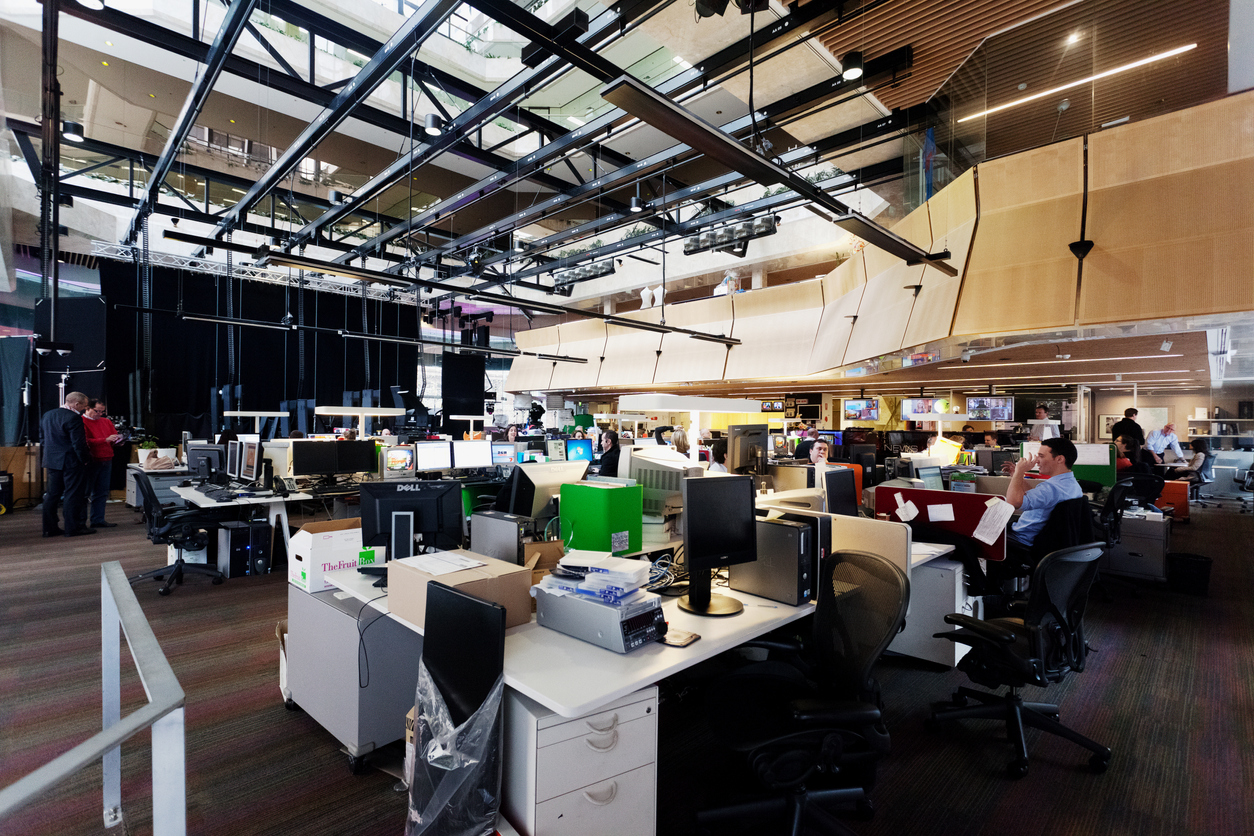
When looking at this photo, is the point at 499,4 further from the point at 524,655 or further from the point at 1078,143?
the point at 1078,143

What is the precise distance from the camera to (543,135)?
671 cm

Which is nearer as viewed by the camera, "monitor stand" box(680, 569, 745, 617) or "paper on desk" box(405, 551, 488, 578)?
"paper on desk" box(405, 551, 488, 578)

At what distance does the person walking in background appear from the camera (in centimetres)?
709

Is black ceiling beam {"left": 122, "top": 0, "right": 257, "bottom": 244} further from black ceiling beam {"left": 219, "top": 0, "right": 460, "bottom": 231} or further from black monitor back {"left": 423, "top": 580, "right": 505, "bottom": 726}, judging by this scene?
black monitor back {"left": 423, "top": 580, "right": 505, "bottom": 726}

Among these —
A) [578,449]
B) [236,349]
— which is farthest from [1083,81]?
[236,349]

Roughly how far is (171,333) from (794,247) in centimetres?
1412

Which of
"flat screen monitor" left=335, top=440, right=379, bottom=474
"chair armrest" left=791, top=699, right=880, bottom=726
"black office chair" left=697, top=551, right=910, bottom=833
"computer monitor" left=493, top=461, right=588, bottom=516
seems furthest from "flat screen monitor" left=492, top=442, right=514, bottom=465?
"chair armrest" left=791, top=699, right=880, bottom=726

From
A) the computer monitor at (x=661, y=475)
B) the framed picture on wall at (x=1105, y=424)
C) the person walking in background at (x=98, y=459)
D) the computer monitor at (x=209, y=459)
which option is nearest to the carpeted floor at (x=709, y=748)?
the computer monitor at (x=661, y=475)

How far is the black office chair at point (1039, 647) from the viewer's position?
2.54 metres

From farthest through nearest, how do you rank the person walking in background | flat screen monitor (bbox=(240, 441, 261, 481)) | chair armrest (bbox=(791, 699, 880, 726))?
1. the person walking in background
2. flat screen monitor (bbox=(240, 441, 261, 481))
3. chair armrest (bbox=(791, 699, 880, 726))

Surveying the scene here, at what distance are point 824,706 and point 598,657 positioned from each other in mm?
797

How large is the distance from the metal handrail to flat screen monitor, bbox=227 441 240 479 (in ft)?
16.2

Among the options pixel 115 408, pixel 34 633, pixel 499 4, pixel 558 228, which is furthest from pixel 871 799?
pixel 115 408

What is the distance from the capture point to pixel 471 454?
19.9ft
